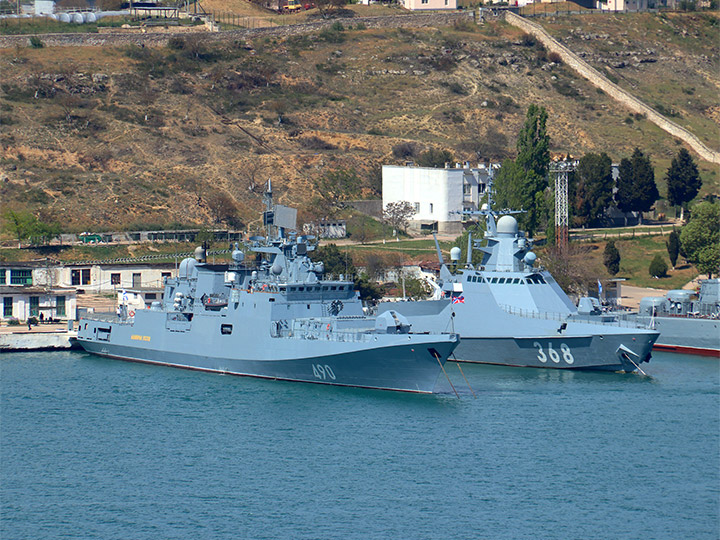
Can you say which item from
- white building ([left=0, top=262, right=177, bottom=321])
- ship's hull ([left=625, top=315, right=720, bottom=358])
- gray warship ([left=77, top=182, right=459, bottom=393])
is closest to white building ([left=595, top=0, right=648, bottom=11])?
white building ([left=0, top=262, right=177, bottom=321])

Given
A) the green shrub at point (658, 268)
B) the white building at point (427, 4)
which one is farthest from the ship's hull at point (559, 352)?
the white building at point (427, 4)

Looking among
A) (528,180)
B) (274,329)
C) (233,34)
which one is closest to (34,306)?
(274,329)

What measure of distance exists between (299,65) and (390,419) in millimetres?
81824

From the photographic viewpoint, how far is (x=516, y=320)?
53.7 metres

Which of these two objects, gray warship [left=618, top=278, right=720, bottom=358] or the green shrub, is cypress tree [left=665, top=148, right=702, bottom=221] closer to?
the green shrub

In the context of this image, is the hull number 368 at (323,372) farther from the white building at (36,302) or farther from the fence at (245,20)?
the fence at (245,20)

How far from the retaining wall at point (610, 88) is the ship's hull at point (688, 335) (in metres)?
53.9

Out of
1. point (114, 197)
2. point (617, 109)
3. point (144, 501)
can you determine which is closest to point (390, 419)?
point (144, 501)

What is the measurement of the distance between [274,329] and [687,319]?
24060mm

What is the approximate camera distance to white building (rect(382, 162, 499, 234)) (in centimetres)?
8962

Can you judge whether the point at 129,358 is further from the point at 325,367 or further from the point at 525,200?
the point at 525,200

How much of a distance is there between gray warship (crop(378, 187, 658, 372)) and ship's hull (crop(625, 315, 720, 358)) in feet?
21.2

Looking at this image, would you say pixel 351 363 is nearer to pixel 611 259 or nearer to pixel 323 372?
pixel 323 372

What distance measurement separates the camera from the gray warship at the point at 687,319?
58.7 metres
